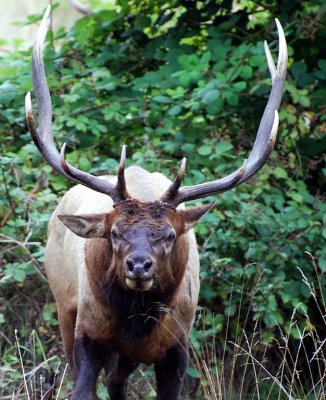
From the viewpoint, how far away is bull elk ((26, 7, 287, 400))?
5.20m

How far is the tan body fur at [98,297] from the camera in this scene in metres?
5.56

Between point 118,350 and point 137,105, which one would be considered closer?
point 118,350

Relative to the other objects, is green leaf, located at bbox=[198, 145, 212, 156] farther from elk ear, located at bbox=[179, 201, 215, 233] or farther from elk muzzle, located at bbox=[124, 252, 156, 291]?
elk muzzle, located at bbox=[124, 252, 156, 291]

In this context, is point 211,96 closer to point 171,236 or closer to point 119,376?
point 119,376

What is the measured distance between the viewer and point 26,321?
7.10m

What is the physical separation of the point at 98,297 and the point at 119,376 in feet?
3.16

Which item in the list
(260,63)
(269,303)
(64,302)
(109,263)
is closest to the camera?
(109,263)

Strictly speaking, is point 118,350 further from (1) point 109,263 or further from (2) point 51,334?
(2) point 51,334

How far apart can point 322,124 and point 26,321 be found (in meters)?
2.62

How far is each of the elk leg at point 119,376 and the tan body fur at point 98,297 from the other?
0.91 ft

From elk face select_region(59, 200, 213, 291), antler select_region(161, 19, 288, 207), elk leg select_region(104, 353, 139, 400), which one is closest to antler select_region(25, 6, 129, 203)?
elk face select_region(59, 200, 213, 291)

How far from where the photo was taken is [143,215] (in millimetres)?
5246

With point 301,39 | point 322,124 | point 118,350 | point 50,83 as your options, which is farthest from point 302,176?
point 118,350

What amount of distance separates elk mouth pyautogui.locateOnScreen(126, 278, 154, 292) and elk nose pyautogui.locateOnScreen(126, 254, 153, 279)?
56mm
